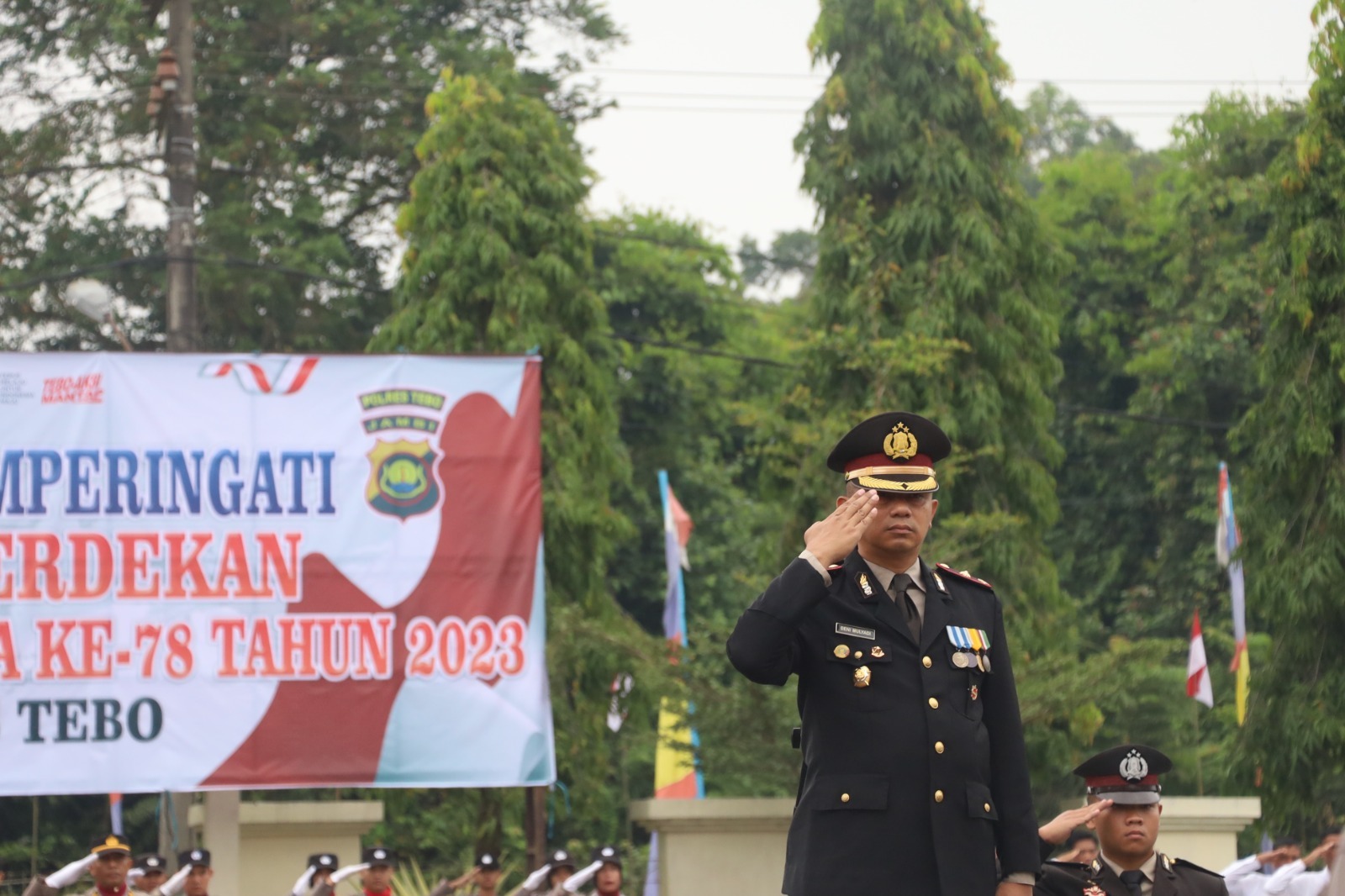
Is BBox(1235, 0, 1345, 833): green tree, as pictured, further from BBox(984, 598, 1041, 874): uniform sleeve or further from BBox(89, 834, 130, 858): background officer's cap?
BBox(984, 598, 1041, 874): uniform sleeve

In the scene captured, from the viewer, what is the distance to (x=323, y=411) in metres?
12.4

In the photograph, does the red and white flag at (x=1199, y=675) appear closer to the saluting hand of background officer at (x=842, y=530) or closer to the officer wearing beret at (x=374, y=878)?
the officer wearing beret at (x=374, y=878)

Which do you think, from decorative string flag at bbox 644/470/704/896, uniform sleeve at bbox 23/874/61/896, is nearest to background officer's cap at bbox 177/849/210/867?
uniform sleeve at bbox 23/874/61/896

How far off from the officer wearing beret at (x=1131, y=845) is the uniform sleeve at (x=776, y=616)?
1.65 m

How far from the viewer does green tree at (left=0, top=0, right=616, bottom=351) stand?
24422 mm

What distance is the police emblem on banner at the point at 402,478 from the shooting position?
40.7 ft

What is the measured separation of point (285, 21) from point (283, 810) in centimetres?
1409

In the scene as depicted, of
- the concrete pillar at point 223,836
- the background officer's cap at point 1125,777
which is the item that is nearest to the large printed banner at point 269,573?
the concrete pillar at point 223,836

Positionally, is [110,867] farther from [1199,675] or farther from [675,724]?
[1199,675]

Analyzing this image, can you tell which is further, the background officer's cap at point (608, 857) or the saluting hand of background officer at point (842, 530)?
the background officer's cap at point (608, 857)

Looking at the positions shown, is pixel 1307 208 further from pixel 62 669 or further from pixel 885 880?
pixel 885 880

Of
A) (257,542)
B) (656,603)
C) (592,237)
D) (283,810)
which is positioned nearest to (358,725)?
(257,542)

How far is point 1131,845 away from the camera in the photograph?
208 inches

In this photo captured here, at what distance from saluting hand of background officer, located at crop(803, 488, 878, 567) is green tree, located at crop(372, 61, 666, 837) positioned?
37.1 ft
